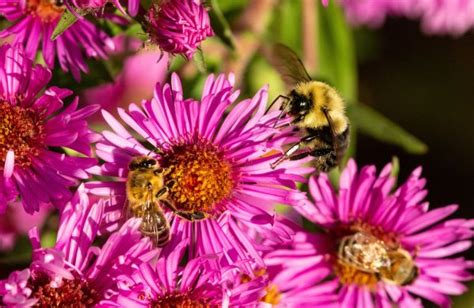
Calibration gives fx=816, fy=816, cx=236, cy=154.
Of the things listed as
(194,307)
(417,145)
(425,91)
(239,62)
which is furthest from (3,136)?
(425,91)

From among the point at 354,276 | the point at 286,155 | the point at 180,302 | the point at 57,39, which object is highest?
the point at 57,39

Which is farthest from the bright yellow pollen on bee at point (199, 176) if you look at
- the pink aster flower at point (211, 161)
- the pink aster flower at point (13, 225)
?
the pink aster flower at point (13, 225)

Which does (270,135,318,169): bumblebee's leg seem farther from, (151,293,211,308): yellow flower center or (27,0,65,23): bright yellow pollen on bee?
(27,0,65,23): bright yellow pollen on bee

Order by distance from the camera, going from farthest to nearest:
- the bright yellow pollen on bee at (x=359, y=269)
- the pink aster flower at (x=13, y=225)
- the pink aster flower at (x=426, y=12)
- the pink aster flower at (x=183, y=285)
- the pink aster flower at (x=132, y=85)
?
1. the pink aster flower at (x=426, y=12)
2. the pink aster flower at (x=132, y=85)
3. the pink aster flower at (x=13, y=225)
4. the bright yellow pollen on bee at (x=359, y=269)
5. the pink aster flower at (x=183, y=285)

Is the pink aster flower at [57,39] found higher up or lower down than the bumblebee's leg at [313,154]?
higher up

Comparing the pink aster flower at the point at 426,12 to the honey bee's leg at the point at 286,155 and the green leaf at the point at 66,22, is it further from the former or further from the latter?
the green leaf at the point at 66,22

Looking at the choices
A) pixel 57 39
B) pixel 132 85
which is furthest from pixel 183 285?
pixel 132 85

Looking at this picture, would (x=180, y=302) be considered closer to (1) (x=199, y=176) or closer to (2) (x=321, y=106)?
(1) (x=199, y=176)
